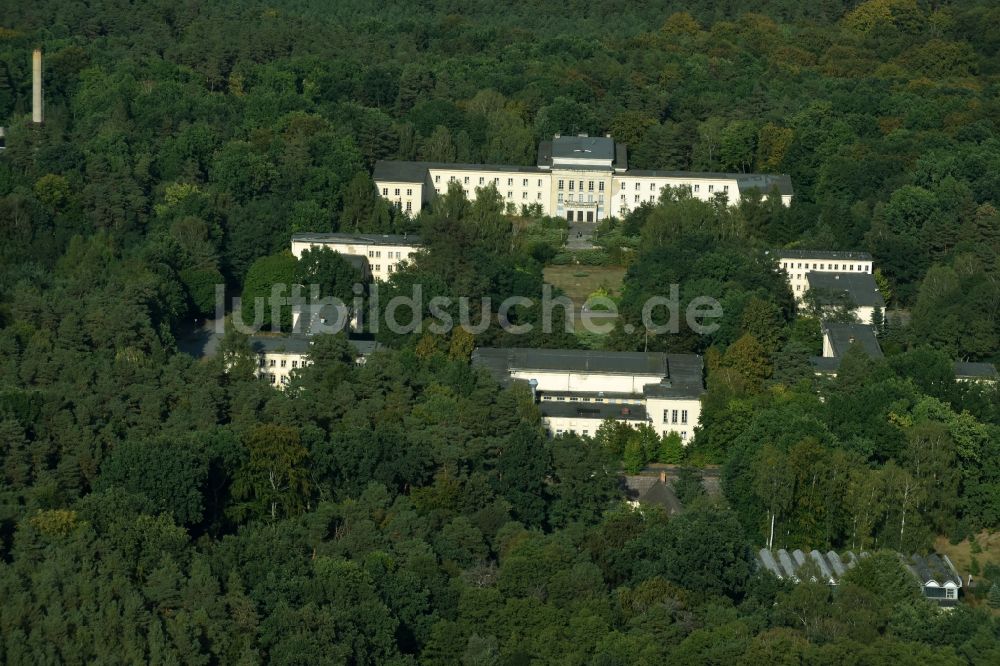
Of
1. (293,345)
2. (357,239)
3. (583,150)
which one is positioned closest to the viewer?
(293,345)

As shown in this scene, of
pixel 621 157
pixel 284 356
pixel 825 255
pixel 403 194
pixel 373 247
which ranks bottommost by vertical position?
pixel 284 356

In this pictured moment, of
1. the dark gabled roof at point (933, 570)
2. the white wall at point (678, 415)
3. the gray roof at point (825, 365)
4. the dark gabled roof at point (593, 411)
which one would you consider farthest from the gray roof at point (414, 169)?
the dark gabled roof at point (933, 570)

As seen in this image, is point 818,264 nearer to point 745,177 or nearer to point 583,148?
point 745,177

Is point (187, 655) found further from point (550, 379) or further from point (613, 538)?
point (550, 379)

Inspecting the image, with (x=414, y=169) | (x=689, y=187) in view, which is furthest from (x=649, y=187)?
(x=414, y=169)

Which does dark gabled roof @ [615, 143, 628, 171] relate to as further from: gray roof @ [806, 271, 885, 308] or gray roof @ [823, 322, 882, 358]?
gray roof @ [823, 322, 882, 358]

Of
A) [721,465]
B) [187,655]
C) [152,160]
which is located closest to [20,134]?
[152,160]
